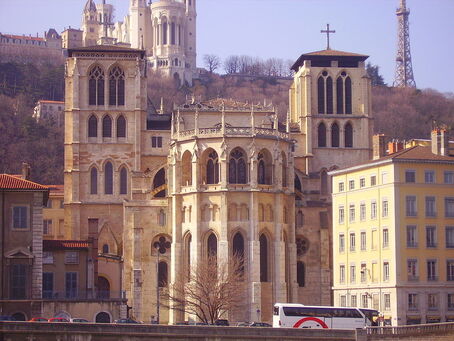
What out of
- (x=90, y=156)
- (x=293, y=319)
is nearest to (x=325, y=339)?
(x=293, y=319)

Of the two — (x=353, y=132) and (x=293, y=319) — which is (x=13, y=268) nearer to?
(x=293, y=319)

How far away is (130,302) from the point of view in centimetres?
9494

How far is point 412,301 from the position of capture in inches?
3162

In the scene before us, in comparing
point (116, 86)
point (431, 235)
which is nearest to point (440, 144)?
point (431, 235)

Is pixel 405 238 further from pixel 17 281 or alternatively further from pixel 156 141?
pixel 156 141

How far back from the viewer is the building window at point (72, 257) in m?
83.6

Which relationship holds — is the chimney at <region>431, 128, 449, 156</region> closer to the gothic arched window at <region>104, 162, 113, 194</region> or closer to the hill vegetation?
the gothic arched window at <region>104, 162, 113, 194</region>

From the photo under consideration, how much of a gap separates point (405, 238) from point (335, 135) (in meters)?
30.0

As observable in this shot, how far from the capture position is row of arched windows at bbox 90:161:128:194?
346 feet

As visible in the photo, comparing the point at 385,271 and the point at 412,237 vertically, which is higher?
the point at 412,237

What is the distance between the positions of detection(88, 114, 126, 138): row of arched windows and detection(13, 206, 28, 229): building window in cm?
3091

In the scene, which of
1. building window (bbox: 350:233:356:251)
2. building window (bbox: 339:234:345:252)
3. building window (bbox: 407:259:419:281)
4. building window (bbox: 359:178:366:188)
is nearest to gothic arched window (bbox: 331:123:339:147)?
building window (bbox: 339:234:345:252)

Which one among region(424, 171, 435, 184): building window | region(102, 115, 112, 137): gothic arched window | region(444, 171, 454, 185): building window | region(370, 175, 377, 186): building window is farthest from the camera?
region(102, 115, 112, 137): gothic arched window

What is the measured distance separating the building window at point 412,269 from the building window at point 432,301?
1467 mm
